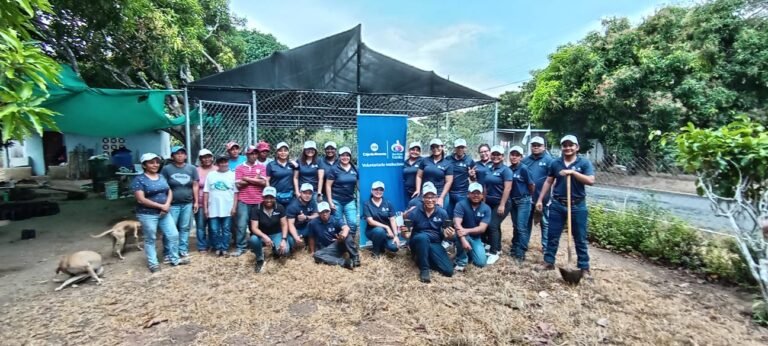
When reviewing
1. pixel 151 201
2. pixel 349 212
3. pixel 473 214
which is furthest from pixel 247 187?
pixel 473 214

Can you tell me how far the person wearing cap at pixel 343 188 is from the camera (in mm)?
4625

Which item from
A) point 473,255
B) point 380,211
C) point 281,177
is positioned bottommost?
point 473,255

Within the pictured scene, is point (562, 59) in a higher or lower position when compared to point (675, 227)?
higher

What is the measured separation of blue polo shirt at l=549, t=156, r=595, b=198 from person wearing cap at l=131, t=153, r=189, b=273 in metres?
4.12

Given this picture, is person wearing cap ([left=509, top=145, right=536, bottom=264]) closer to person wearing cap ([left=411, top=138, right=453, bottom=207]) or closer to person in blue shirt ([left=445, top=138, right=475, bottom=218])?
person in blue shirt ([left=445, top=138, right=475, bottom=218])

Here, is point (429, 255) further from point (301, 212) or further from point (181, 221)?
point (181, 221)

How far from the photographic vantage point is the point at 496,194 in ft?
14.4

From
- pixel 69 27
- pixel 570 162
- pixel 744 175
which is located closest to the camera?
pixel 744 175

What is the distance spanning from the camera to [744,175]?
332cm

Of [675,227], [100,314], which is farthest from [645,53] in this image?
[100,314]

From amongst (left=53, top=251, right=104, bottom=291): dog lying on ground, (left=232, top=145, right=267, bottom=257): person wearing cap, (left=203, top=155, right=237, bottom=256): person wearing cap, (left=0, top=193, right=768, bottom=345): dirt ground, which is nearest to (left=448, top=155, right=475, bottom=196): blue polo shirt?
(left=0, top=193, right=768, bottom=345): dirt ground

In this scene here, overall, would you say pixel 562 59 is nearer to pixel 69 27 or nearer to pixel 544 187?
pixel 544 187

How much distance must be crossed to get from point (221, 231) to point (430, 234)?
8.29 feet

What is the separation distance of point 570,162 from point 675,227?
5.96 feet
